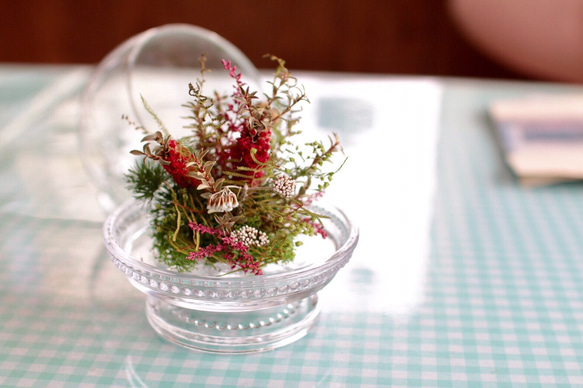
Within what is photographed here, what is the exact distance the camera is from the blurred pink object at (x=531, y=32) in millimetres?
2018

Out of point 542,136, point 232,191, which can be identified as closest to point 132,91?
point 232,191

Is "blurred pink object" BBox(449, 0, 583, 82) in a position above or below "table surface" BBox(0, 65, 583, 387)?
below

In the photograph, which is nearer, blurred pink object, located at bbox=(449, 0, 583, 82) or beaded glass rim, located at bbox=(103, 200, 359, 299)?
beaded glass rim, located at bbox=(103, 200, 359, 299)

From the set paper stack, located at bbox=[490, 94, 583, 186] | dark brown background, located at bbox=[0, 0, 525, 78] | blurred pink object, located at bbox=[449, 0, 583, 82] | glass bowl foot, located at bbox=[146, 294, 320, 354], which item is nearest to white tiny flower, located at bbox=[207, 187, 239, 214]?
glass bowl foot, located at bbox=[146, 294, 320, 354]

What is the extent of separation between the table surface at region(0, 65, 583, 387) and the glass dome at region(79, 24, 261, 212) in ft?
0.12

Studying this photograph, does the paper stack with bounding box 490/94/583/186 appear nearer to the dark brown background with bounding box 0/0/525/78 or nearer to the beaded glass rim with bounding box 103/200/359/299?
the beaded glass rim with bounding box 103/200/359/299

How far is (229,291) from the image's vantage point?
0.57 m

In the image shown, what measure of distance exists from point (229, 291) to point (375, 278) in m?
0.21

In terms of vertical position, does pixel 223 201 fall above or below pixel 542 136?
above

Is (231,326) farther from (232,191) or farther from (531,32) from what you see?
(531,32)

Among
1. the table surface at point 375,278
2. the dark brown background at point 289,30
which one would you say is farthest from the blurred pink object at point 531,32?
the table surface at point 375,278

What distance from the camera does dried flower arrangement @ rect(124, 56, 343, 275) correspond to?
550mm

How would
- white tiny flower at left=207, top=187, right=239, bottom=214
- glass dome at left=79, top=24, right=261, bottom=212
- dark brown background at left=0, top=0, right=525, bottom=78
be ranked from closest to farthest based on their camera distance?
white tiny flower at left=207, top=187, right=239, bottom=214, glass dome at left=79, top=24, right=261, bottom=212, dark brown background at left=0, top=0, right=525, bottom=78

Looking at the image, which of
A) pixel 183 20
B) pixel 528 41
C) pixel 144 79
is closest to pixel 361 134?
pixel 144 79
